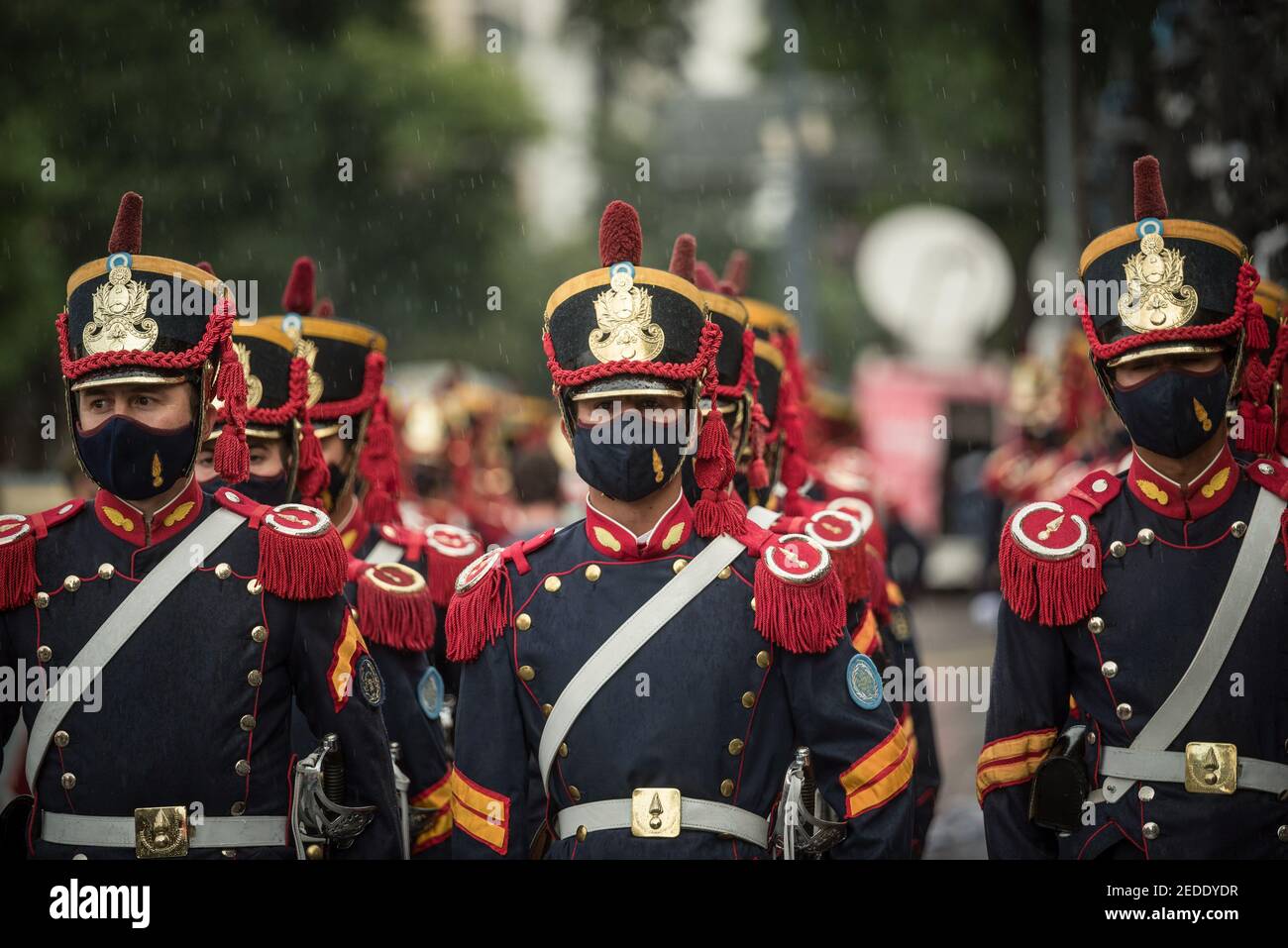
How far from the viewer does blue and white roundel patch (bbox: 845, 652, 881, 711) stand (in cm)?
476

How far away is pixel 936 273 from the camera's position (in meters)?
24.2

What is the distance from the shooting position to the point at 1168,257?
5.09 meters

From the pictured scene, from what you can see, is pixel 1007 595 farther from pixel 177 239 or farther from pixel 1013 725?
pixel 177 239

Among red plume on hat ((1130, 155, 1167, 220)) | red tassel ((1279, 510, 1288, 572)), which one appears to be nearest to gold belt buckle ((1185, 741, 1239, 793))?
red tassel ((1279, 510, 1288, 572))

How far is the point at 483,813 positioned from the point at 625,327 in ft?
4.41

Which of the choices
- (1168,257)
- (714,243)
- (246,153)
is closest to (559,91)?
(714,243)

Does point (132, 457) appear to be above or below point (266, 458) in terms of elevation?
above

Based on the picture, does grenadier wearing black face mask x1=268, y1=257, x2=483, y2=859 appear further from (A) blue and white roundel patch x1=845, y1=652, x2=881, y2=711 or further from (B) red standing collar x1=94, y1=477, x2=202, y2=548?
(A) blue and white roundel patch x1=845, y1=652, x2=881, y2=711

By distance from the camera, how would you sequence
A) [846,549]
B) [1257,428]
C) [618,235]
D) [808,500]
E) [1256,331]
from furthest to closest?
[808,500] → [846,549] → [1257,428] → [1256,331] → [618,235]

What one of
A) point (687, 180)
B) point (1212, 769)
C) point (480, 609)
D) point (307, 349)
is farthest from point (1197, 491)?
point (687, 180)

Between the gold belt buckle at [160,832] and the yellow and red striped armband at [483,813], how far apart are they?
2.36ft

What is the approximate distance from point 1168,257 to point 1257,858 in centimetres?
168

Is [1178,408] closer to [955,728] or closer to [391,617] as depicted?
[391,617]

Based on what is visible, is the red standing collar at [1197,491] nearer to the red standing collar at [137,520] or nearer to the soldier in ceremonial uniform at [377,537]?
the soldier in ceremonial uniform at [377,537]
